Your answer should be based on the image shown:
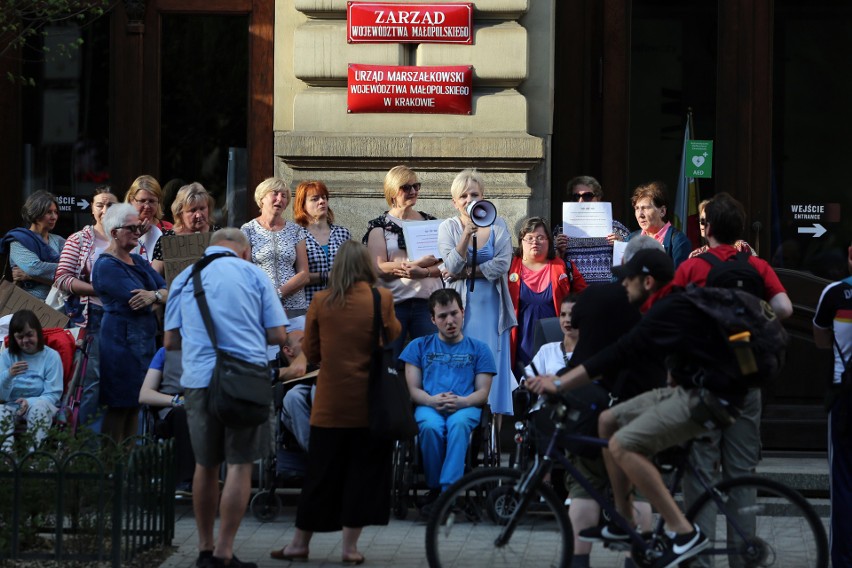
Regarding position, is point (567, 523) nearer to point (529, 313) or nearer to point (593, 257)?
point (529, 313)

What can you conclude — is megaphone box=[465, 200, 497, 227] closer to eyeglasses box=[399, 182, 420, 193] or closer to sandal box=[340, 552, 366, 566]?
eyeglasses box=[399, 182, 420, 193]

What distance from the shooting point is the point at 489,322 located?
11.1 m

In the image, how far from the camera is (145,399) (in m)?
10.6

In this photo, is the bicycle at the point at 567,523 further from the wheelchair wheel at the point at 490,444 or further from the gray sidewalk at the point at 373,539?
the wheelchair wheel at the point at 490,444

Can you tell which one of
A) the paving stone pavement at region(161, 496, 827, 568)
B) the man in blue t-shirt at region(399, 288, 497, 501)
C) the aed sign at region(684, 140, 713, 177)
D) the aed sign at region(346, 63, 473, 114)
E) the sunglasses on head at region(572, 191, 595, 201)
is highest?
the aed sign at region(346, 63, 473, 114)

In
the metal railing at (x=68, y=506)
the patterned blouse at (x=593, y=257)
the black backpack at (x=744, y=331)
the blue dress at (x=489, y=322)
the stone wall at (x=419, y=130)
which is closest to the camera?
the black backpack at (x=744, y=331)

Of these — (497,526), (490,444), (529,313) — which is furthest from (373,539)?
(529,313)

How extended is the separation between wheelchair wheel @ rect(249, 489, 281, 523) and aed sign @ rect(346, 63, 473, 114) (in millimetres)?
3159

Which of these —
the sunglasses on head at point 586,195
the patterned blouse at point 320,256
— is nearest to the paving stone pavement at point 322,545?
the patterned blouse at point 320,256

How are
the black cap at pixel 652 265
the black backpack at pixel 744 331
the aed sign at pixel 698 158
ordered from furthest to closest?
1. the aed sign at pixel 698 158
2. the black cap at pixel 652 265
3. the black backpack at pixel 744 331

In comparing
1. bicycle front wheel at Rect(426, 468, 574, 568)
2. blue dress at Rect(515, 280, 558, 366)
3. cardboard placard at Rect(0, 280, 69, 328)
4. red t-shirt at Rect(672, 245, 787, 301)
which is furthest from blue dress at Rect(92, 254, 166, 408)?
red t-shirt at Rect(672, 245, 787, 301)

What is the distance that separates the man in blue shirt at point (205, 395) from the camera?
855 centimetres

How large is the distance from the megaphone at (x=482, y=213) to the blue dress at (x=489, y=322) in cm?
29

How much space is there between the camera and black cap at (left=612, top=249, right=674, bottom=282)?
315 inches
